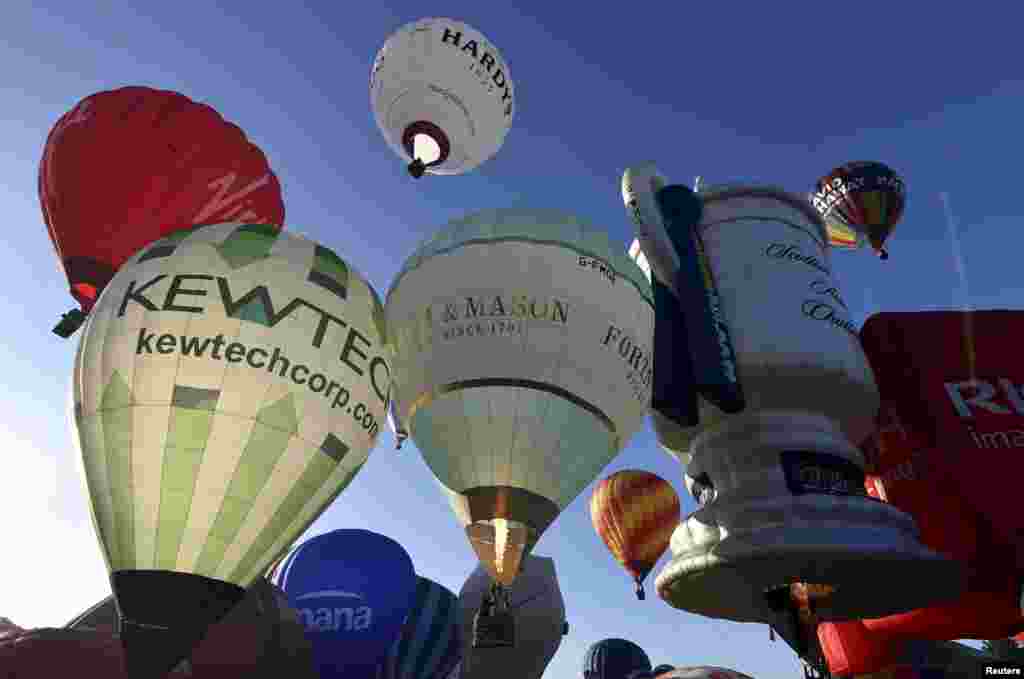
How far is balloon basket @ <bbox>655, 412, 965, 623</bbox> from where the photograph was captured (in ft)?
29.7

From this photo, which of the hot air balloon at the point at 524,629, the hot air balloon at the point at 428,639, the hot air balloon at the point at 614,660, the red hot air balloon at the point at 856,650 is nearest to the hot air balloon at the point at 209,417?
the hot air balloon at the point at 428,639

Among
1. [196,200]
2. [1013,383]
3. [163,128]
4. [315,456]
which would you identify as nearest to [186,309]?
[315,456]

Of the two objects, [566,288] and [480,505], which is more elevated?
[566,288]

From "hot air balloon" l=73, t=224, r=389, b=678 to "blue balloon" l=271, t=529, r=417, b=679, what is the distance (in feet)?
18.0

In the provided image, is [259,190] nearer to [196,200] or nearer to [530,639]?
[196,200]

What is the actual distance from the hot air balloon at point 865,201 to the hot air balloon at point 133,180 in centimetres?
1297

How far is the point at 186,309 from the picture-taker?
20.1 ft

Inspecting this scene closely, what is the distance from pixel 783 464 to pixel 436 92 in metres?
7.07

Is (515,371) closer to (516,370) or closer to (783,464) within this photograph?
(516,370)

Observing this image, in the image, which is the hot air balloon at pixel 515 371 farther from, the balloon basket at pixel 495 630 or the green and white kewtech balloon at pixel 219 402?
the green and white kewtech balloon at pixel 219 402

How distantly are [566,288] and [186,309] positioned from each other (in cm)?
364

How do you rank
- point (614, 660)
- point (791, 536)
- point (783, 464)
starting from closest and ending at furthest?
point (791, 536) < point (783, 464) < point (614, 660)

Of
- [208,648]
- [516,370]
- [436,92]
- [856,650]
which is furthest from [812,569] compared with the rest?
[436,92]

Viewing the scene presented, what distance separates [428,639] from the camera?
556 inches
